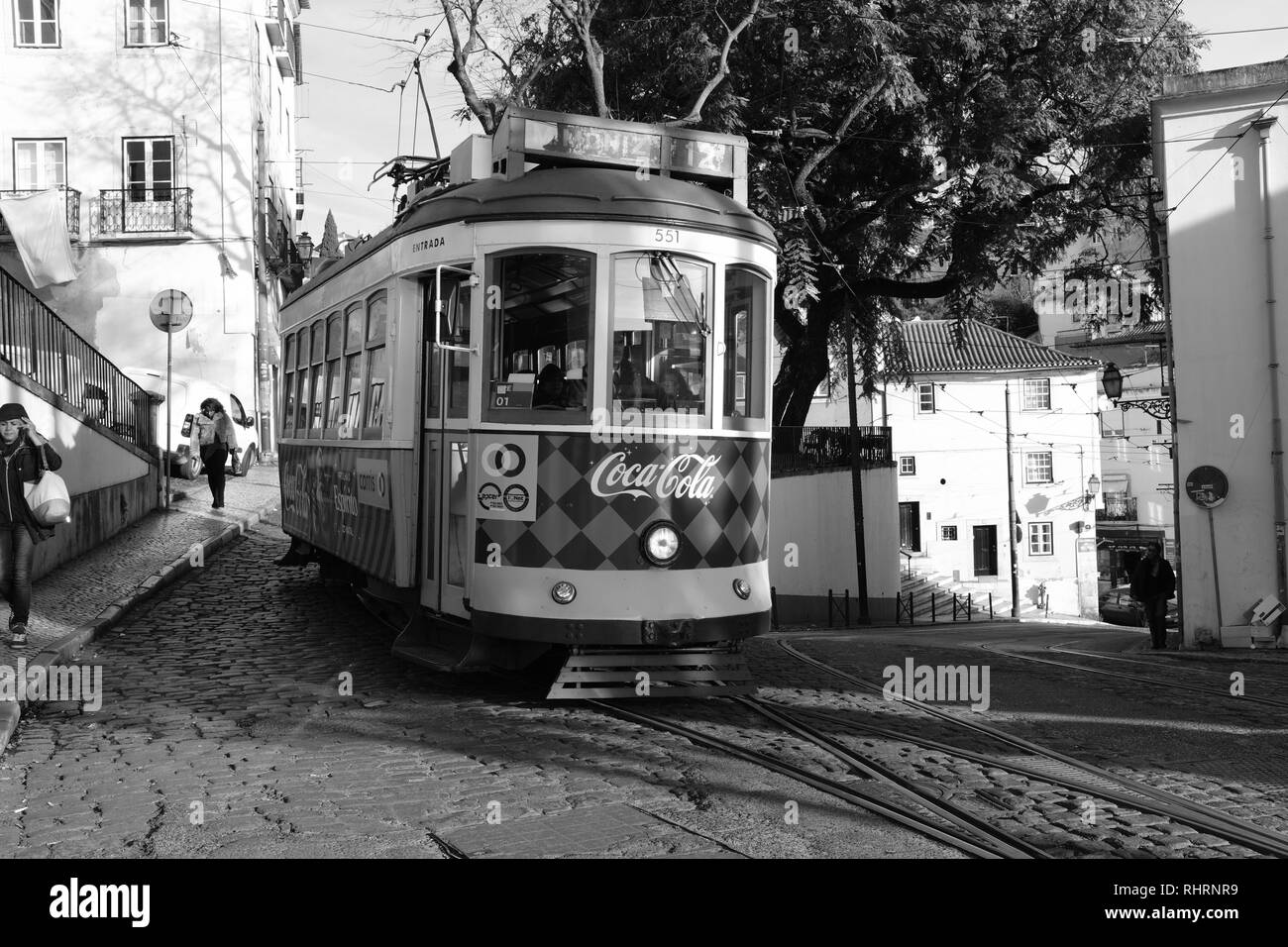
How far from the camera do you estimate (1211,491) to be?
54.7 feet

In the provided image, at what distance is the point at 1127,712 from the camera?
8.98 meters

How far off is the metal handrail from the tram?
6.62 metres

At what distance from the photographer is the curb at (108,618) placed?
294 inches

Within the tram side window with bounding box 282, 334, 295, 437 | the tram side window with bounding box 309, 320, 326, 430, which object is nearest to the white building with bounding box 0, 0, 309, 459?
the tram side window with bounding box 282, 334, 295, 437

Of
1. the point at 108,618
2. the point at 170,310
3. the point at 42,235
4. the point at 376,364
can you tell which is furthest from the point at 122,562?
the point at 42,235

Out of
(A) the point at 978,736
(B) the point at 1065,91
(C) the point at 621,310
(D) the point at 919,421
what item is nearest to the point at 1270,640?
(B) the point at 1065,91

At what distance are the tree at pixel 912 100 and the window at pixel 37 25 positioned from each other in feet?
52.2

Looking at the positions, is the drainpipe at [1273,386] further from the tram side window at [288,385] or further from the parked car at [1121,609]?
the parked car at [1121,609]

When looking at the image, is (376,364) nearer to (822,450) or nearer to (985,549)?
(822,450)

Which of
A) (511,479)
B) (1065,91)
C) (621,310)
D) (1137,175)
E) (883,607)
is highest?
(1065,91)

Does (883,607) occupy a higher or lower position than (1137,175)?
lower

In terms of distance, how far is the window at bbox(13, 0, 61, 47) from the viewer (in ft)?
99.7
